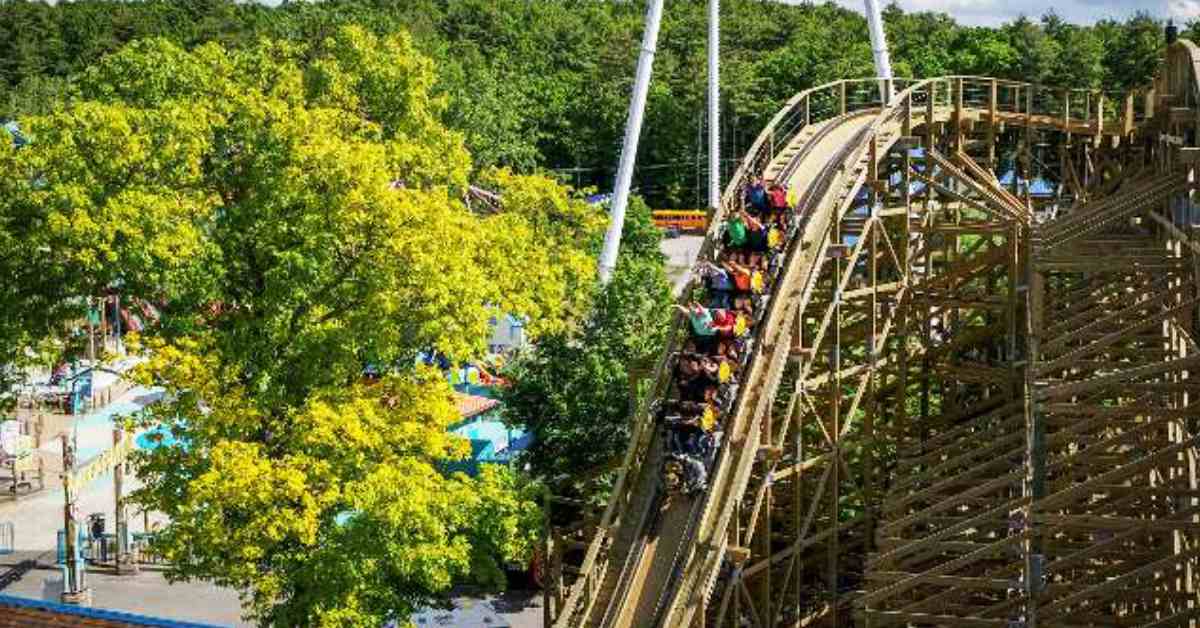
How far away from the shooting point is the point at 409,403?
2353 centimetres

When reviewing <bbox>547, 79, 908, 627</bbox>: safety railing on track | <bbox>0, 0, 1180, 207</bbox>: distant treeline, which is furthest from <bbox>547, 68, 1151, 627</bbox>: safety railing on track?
<bbox>0, 0, 1180, 207</bbox>: distant treeline

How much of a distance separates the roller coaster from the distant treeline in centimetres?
3649

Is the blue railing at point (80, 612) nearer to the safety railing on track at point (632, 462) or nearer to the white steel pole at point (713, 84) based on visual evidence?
the safety railing on track at point (632, 462)

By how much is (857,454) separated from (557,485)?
5656 millimetres

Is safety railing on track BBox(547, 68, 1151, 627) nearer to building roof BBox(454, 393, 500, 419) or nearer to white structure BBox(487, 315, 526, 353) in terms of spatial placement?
building roof BBox(454, 393, 500, 419)

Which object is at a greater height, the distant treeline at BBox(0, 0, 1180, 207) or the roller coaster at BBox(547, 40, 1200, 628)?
the distant treeline at BBox(0, 0, 1180, 207)

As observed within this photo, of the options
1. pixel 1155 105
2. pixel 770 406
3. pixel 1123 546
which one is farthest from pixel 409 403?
pixel 1155 105

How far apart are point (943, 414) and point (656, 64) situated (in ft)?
222

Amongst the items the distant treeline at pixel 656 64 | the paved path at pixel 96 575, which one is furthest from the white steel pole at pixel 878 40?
the distant treeline at pixel 656 64

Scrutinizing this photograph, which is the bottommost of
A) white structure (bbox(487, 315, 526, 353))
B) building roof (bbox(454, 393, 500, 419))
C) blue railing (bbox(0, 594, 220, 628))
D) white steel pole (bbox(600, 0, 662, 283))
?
blue railing (bbox(0, 594, 220, 628))

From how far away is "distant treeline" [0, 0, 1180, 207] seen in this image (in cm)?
8256

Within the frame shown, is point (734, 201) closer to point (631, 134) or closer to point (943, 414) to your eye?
point (943, 414)

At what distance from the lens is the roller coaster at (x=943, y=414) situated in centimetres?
2022

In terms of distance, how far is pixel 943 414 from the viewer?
2853 cm
